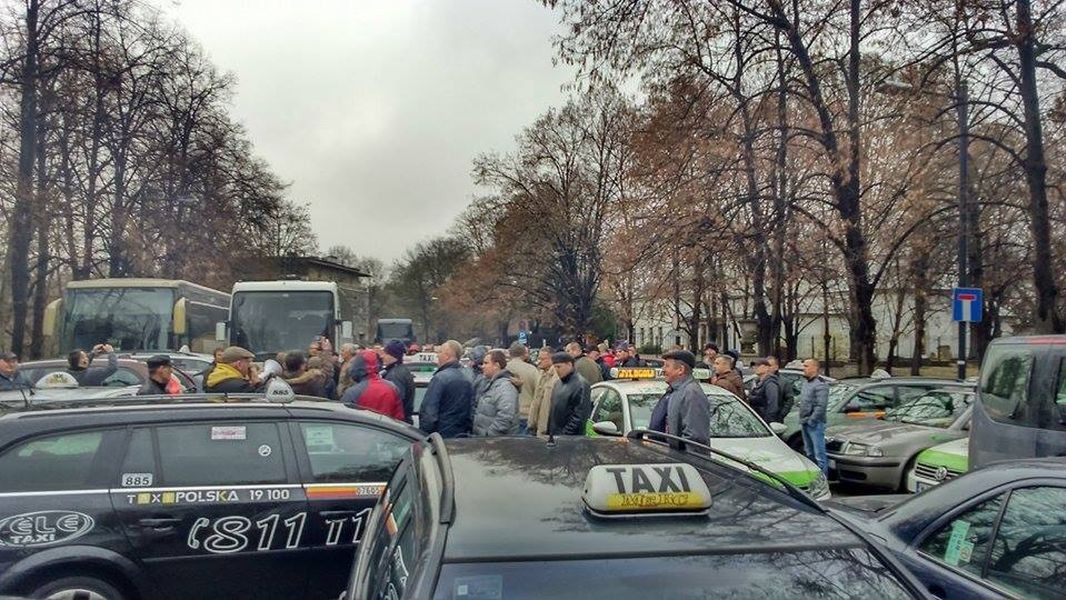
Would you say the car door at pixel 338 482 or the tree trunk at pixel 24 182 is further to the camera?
the tree trunk at pixel 24 182

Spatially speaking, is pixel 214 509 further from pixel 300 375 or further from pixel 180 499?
pixel 300 375

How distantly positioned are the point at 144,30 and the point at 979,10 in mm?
18922

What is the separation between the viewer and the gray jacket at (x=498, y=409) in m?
8.26

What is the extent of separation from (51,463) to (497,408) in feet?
14.3

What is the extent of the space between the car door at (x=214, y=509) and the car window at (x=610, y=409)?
16.1 feet

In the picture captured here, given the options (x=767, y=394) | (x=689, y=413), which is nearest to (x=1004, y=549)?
(x=689, y=413)

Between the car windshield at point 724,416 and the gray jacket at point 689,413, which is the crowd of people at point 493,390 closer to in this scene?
the gray jacket at point 689,413

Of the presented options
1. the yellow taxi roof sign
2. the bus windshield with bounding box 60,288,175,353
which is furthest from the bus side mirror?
the yellow taxi roof sign

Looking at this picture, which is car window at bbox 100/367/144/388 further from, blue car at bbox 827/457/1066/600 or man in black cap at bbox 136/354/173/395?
blue car at bbox 827/457/1066/600

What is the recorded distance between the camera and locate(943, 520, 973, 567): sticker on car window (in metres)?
3.51

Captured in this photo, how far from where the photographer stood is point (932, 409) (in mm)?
11977

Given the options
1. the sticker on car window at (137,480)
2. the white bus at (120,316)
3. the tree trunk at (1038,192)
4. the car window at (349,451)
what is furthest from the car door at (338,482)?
the white bus at (120,316)

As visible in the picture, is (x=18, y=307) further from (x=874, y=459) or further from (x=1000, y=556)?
(x=1000, y=556)

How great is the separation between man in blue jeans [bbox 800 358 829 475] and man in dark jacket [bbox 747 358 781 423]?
0.55 meters
